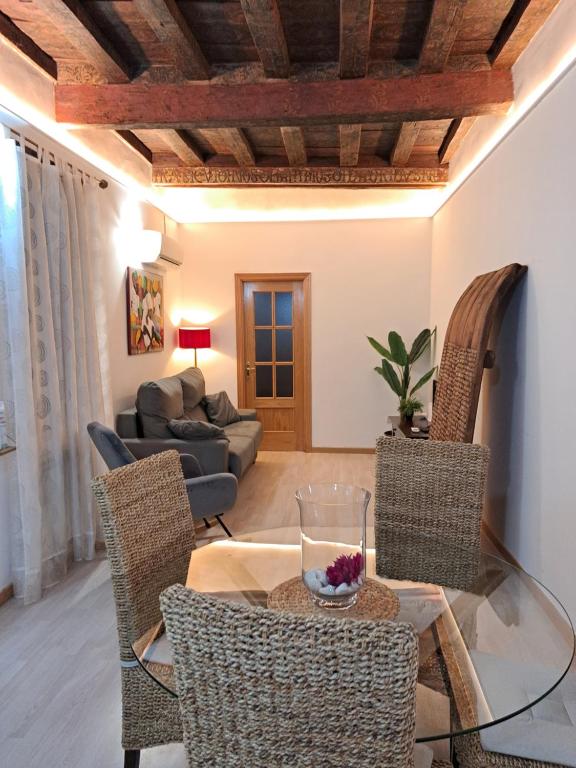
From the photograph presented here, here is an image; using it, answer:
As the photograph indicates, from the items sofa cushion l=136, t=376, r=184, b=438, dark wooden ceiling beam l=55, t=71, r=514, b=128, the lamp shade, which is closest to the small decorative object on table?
dark wooden ceiling beam l=55, t=71, r=514, b=128

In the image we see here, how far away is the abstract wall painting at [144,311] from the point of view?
4426 millimetres

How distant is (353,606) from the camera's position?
1464 millimetres

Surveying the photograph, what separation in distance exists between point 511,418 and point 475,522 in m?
1.44

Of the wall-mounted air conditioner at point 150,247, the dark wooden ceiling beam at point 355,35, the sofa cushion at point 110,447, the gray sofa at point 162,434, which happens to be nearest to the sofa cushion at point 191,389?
the gray sofa at point 162,434

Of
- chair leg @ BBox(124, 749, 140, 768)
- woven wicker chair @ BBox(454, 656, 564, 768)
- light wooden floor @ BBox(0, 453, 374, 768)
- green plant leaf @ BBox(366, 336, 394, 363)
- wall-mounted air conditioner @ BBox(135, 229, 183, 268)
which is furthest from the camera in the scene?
green plant leaf @ BBox(366, 336, 394, 363)

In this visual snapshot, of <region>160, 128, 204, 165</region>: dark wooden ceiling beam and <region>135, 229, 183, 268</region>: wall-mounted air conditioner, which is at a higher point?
<region>160, 128, 204, 165</region>: dark wooden ceiling beam

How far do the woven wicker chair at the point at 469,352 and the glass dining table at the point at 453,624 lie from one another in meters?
1.31

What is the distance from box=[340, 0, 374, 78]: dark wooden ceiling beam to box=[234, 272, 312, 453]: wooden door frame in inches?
117

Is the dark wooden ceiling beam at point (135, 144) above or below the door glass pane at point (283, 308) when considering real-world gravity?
above

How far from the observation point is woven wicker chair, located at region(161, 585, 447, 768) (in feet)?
2.40

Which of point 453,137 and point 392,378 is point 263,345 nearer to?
point 392,378

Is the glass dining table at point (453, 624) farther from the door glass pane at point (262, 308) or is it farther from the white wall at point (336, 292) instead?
the door glass pane at point (262, 308)

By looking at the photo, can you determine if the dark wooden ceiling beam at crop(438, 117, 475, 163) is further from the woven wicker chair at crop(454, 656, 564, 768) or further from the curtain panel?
the woven wicker chair at crop(454, 656, 564, 768)

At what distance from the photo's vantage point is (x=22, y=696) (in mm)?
2107
